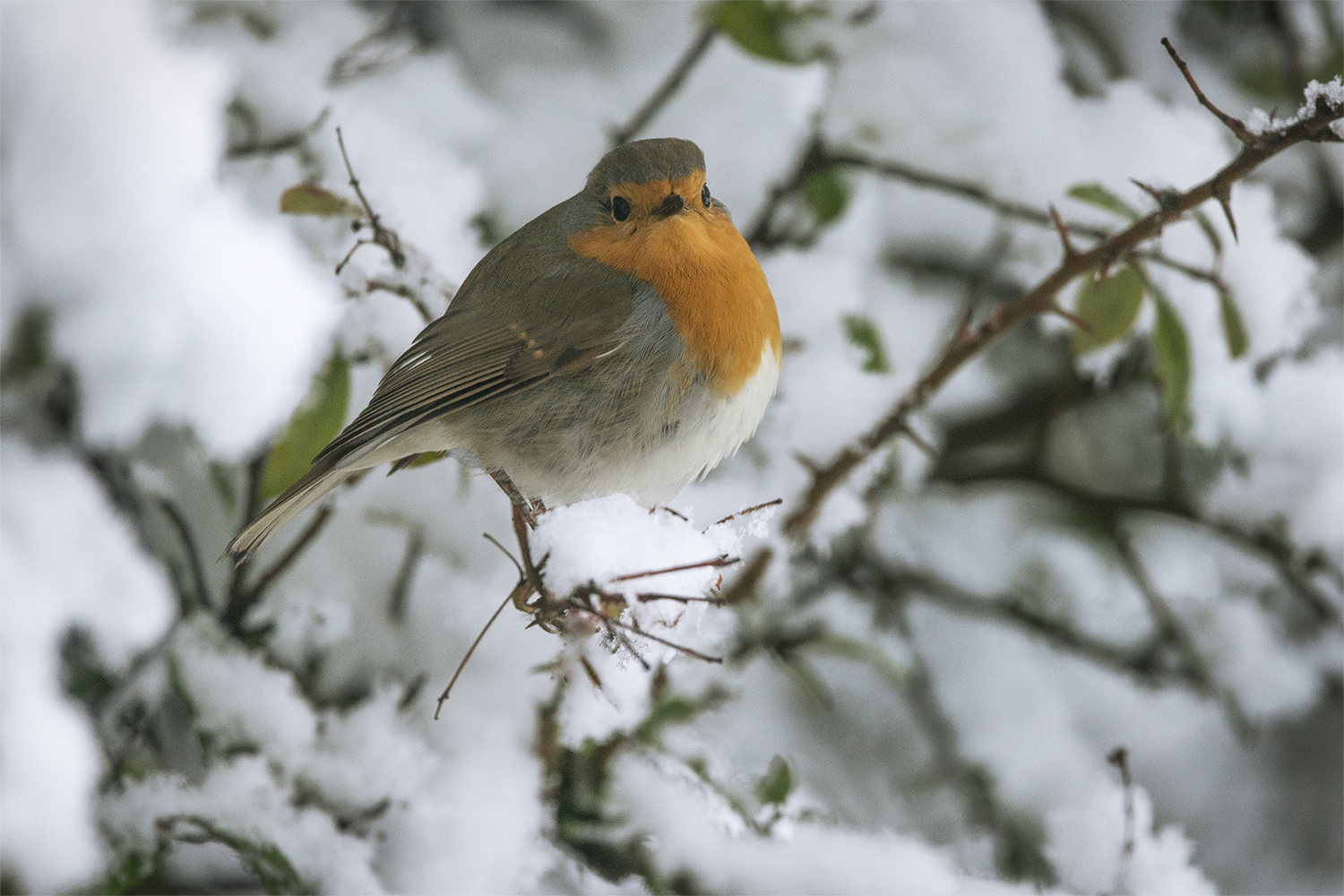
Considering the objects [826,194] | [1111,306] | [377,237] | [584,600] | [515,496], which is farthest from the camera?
[826,194]

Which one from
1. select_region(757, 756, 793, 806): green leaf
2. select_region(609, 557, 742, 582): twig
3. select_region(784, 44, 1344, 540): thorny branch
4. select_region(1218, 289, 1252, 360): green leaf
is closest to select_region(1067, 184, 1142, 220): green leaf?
select_region(784, 44, 1344, 540): thorny branch

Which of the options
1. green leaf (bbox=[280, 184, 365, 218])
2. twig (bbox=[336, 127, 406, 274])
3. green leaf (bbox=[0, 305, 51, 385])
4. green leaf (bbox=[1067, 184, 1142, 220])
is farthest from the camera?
green leaf (bbox=[0, 305, 51, 385])

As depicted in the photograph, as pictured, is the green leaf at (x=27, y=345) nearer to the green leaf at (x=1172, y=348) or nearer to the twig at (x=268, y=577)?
the twig at (x=268, y=577)

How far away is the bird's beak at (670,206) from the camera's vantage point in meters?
1.26

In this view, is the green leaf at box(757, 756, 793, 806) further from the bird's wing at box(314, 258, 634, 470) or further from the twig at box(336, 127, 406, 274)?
the twig at box(336, 127, 406, 274)

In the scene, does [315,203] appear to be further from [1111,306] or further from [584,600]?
[1111,306]

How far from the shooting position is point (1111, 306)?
1.56m

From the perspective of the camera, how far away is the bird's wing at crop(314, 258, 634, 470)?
1225 mm

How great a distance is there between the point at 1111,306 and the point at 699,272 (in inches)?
27.9

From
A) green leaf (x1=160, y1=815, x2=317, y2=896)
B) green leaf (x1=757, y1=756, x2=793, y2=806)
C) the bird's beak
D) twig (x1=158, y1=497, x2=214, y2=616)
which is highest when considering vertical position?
the bird's beak

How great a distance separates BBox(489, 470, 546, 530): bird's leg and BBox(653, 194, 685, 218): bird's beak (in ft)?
1.26

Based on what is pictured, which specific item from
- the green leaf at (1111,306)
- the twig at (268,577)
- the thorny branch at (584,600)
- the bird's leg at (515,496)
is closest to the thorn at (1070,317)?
the green leaf at (1111,306)

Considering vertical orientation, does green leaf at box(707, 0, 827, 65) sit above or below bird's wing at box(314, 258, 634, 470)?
above

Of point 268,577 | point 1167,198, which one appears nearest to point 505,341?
point 268,577
